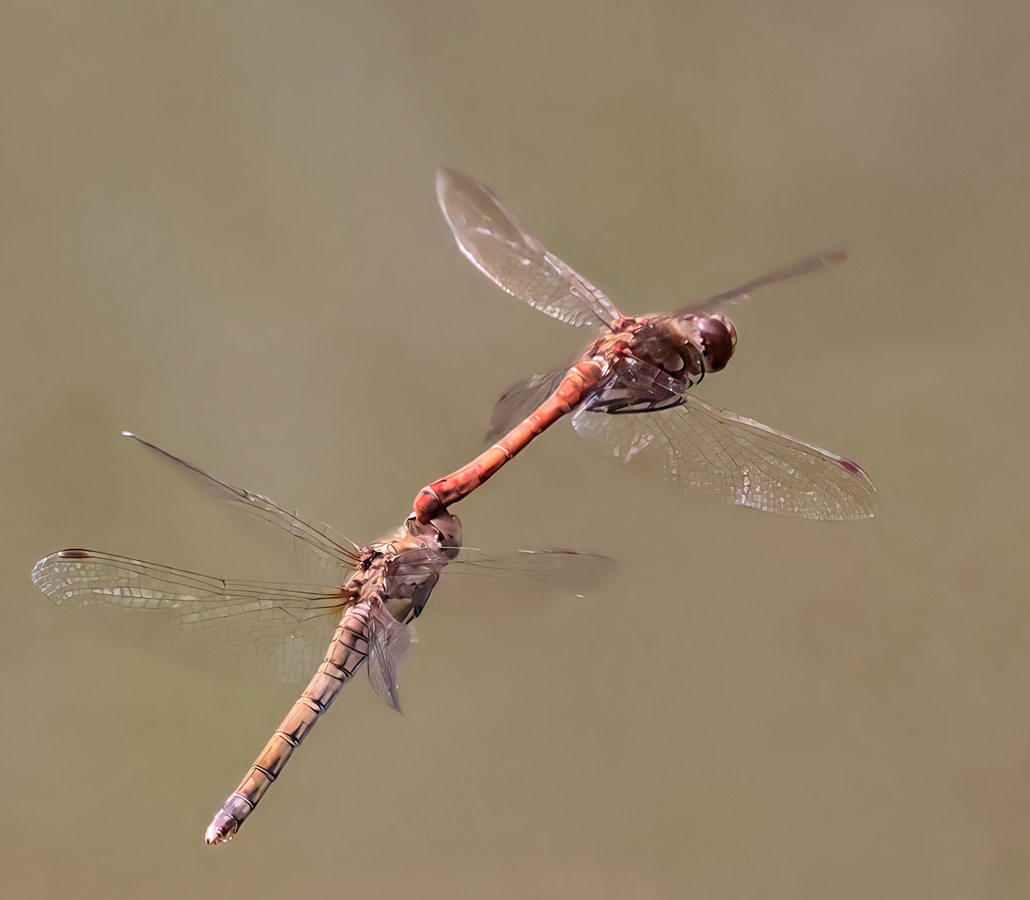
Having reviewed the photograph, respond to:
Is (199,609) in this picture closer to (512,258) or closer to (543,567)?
(543,567)

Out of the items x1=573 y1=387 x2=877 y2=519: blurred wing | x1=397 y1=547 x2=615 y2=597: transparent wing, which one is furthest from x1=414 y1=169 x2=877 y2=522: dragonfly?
x1=397 y1=547 x2=615 y2=597: transparent wing

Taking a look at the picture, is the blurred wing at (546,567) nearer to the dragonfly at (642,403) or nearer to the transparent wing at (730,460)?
the dragonfly at (642,403)

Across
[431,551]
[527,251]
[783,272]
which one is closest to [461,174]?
[527,251]

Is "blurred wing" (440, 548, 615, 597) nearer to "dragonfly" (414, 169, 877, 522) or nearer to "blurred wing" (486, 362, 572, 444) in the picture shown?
"dragonfly" (414, 169, 877, 522)

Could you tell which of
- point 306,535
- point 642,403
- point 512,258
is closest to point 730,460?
point 642,403

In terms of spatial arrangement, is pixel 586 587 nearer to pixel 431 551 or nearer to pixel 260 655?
pixel 431 551

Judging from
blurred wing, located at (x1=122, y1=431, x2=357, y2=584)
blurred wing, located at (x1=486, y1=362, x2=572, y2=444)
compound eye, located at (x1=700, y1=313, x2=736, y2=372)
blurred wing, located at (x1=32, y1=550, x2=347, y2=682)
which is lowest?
blurred wing, located at (x1=32, y1=550, x2=347, y2=682)

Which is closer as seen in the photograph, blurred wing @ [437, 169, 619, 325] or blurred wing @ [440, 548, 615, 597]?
blurred wing @ [440, 548, 615, 597]

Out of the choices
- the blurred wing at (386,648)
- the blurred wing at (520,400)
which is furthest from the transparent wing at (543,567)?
the blurred wing at (520,400)
